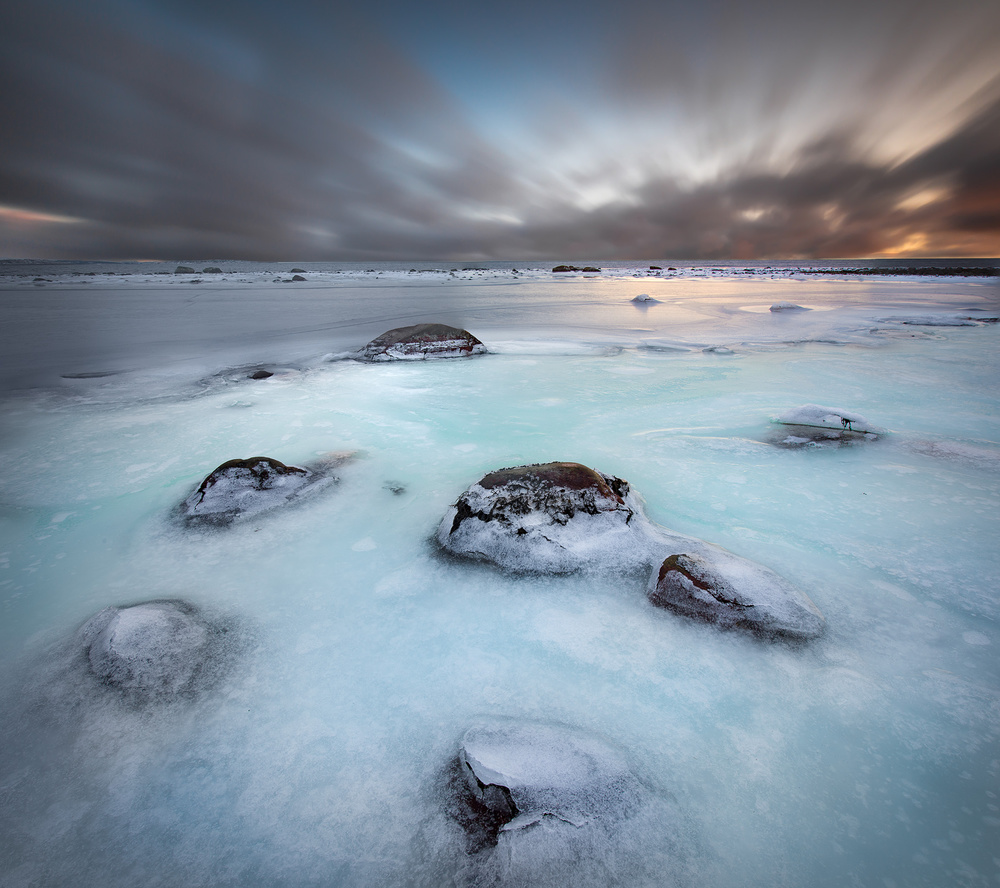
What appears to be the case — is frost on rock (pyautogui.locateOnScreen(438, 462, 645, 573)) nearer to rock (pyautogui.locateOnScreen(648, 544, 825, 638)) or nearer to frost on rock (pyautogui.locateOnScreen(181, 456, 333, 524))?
rock (pyautogui.locateOnScreen(648, 544, 825, 638))

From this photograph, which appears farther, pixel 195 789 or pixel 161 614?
pixel 161 614

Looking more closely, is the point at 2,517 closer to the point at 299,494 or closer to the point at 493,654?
the point at 299,494

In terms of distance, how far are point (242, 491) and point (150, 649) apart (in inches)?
46.2

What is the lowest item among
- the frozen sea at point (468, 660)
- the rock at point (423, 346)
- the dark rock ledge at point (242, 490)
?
the frozen sea at point (468, 660)

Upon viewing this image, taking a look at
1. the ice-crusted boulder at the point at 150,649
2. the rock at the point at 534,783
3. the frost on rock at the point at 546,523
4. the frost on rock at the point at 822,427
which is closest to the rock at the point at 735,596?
the frost on rock at the point at 546,523

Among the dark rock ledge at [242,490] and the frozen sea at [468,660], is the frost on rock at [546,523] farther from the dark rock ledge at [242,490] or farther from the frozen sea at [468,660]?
the dark rock ledge at [242,490]

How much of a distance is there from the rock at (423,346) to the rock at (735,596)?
5.70 m

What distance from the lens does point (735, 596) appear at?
1827mm

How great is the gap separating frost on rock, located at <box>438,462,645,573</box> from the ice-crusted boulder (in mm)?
1105

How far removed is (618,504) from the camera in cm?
240

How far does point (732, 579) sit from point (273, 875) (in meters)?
1.81

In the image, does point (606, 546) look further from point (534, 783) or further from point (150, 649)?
point (150, 649)

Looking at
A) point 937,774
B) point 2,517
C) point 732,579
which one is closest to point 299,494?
point 2,517

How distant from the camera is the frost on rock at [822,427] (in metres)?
3.53
